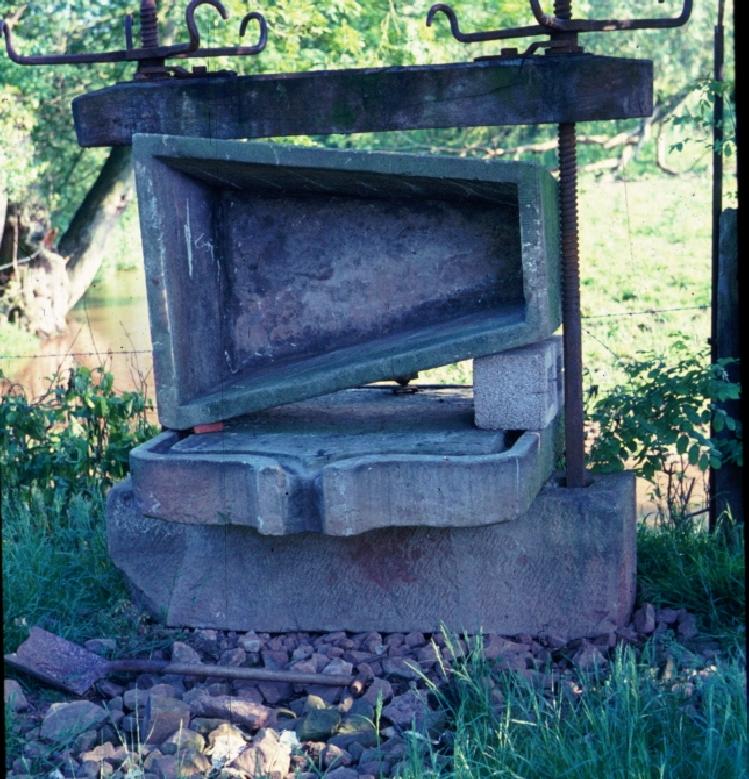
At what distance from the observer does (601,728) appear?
9.64ft

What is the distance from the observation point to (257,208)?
4.42 m

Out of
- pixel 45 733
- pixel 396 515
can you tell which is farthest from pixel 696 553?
pixel 45 733

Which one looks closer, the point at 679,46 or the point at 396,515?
the point at 396,515

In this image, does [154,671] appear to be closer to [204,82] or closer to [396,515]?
[396,515]

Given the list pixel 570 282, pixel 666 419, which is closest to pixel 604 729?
pixel 570 282

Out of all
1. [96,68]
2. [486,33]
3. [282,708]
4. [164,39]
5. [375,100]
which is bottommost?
[282,708]

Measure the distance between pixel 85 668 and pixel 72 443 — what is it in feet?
5.95

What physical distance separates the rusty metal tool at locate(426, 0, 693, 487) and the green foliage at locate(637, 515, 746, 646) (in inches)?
21.1

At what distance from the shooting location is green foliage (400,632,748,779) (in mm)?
2766

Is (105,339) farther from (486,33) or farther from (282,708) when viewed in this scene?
(282,708)

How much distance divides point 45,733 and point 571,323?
2.11 m

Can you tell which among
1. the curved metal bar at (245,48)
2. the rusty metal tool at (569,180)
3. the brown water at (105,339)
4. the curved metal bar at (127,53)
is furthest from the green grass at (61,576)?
the brown water at (105,339)

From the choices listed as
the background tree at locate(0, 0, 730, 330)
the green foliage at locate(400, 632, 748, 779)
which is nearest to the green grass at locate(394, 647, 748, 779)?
the green foliage at locate(400, 632, 748, 779)

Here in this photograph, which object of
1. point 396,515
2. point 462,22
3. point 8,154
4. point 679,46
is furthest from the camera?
point 679,46
